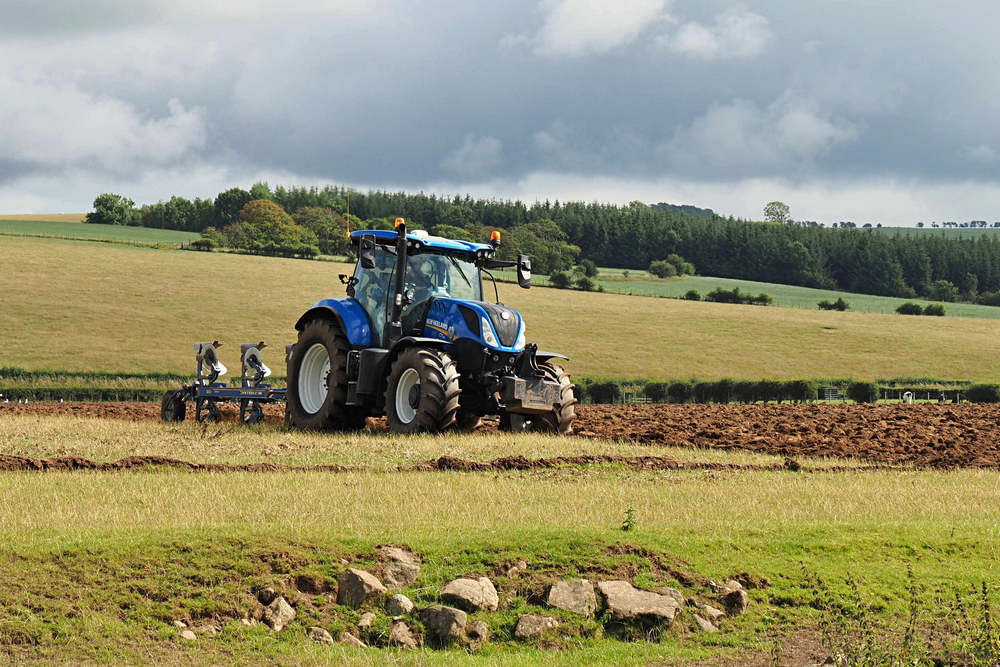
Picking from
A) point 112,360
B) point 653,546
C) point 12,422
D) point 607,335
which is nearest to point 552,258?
point 607,335

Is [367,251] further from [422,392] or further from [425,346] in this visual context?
[422,392]

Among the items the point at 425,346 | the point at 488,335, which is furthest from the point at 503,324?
the point at 425,346

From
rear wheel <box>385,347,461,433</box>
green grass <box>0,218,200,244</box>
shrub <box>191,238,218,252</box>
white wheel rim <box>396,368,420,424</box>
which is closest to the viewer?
rear wheel <box>385,347,461,433</box>

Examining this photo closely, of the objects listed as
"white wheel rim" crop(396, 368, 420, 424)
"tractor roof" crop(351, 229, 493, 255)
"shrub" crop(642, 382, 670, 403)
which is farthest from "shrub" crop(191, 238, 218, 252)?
"white wheel rim" crop(396, 368, 420, 424)

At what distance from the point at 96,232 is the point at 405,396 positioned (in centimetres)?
8689

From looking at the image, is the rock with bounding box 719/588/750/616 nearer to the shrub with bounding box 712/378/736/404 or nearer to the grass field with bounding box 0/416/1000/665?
the grass field with bounding box 0/416/1000/665

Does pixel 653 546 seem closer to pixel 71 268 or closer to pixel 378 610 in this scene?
pixel 378 610

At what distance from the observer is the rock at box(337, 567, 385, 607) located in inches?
313

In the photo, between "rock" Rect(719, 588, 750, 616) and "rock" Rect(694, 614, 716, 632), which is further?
"rock" Rect(719, 588, 750, 616)

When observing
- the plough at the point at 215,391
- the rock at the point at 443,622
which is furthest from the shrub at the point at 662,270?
the rock at the point at 443,622

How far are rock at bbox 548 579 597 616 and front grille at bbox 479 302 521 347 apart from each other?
10463 millimetres

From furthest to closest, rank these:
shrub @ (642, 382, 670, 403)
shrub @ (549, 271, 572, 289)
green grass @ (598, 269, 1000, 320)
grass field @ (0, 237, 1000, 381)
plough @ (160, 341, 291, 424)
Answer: green grass @ (598, 269, 1000, 320) → shrub @ (549, 271, 572, 289) → grass field @ (0, 237, 1000, 381) → shrub @ (642, 382, 670, 403) → plough @ (160, 341, 291, 424)

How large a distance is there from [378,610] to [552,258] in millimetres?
82560

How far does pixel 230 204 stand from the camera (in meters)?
115
